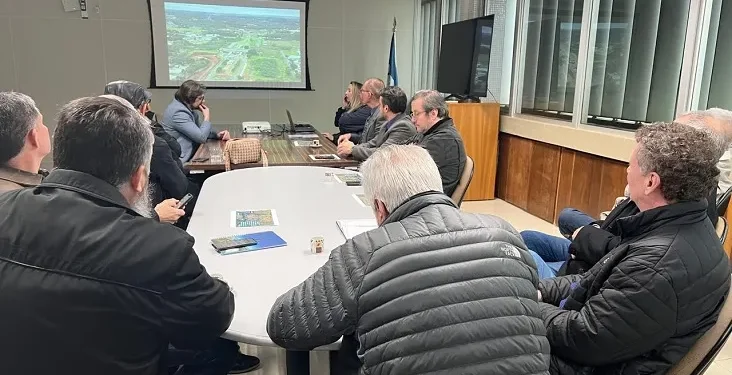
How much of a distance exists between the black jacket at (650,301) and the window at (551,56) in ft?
11.6

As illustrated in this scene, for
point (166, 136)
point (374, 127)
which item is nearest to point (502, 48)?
point (374, 127)

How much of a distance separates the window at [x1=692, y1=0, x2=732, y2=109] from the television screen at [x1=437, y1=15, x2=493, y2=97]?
207 centimetres

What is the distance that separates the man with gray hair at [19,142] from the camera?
65.7 inches

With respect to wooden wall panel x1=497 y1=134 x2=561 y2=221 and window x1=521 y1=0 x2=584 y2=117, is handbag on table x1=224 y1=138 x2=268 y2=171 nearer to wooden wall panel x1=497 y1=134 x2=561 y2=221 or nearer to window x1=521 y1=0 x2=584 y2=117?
wooden wall panel x1=497 y1=134 x2=561 y2=221

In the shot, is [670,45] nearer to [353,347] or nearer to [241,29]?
[353,347]

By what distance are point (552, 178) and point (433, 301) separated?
3.93 meters

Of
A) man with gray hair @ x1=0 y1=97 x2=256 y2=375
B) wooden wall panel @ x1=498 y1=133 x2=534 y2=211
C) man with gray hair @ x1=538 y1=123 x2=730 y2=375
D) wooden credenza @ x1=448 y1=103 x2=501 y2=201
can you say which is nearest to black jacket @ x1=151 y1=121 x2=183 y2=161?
man with gray hair @ x1=0 y1=97 x2=256 y2=375

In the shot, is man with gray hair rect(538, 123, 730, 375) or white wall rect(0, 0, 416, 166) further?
white wall rect(0, 0, 416, 166)

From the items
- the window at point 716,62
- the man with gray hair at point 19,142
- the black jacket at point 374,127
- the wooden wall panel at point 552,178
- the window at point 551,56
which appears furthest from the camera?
the window at point 551,56

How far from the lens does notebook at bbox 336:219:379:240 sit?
6.75 ft

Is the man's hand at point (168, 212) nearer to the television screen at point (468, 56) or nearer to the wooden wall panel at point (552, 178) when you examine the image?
the wooden wall panel at point (552, 178)

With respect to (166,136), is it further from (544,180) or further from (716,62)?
(716,62)

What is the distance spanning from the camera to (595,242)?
1.77m

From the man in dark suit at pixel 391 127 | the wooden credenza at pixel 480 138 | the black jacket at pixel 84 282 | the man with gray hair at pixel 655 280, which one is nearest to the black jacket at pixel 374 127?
the man in dark suit at pixel 391 127
